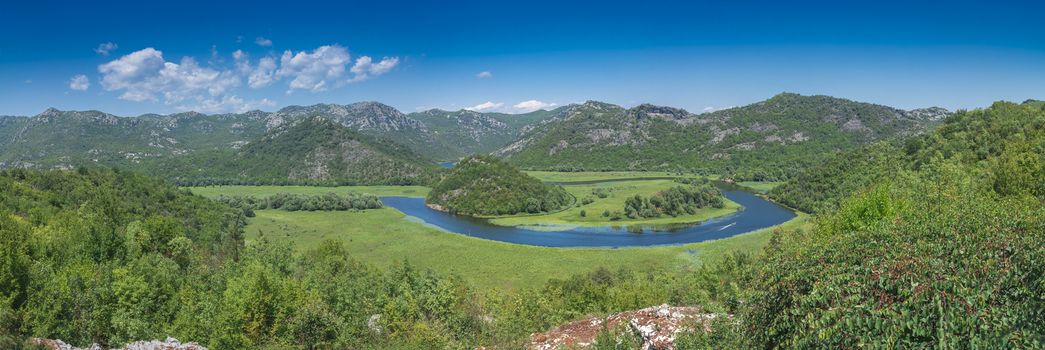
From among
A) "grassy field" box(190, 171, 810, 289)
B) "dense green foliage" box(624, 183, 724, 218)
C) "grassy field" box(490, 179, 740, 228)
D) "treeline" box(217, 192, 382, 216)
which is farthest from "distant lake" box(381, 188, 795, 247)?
"treeline" box(217, 192, 382, 216)

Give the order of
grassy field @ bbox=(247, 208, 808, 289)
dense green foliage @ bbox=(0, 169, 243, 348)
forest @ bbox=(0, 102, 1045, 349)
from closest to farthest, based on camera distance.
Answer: forest @ bbox=(0, 102, 1045, 349)
dense green foliage @ bbox=(0, 169, 243, 348)
grassy field @ bbox=(247, 208, 808, 289)

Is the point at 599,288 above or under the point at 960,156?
under

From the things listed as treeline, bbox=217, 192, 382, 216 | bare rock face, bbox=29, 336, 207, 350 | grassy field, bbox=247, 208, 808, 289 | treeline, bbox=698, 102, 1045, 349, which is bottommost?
grassy field, bbox=247, 208, 808, 289

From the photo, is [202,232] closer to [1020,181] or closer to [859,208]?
[859,208]

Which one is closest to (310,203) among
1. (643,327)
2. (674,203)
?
(674,203)

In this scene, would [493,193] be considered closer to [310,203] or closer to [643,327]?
[310,203]

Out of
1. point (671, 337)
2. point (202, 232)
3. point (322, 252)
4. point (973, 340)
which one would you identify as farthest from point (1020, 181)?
point (202, 232)

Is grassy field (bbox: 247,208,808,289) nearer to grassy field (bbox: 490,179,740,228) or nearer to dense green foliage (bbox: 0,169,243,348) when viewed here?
grassy field (bbox: 490,179,740,228)
